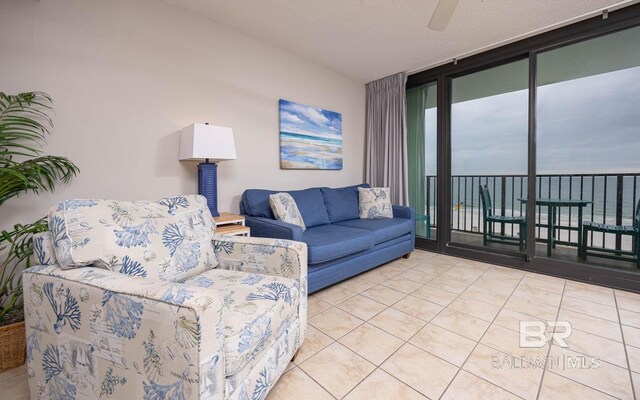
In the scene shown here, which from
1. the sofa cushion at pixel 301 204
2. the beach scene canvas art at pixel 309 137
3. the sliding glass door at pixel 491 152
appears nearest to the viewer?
the sofa cushion at pixel 301 204

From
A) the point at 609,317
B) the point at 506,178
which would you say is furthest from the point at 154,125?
the point at 506,178

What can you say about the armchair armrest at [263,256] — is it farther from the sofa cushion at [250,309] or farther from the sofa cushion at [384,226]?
the sofa cushion at [384,226]

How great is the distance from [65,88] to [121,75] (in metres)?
0.36

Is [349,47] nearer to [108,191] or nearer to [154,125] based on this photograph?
A: [154,125]

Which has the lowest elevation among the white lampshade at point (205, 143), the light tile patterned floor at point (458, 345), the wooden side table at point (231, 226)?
the light tile patterned floor at point (458, 345)

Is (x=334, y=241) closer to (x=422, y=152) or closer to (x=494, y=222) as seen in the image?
(x=422, y=152)

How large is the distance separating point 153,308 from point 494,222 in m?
4.41

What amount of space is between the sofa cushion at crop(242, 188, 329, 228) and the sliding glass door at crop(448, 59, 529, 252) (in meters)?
1.80

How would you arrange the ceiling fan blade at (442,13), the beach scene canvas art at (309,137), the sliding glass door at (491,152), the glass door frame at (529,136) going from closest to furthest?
→ the ceiling fan blade at (442,13), the glass door frame at (529,136), the beach scene canvas art at (309,137), the sliding glass door at (491,152)

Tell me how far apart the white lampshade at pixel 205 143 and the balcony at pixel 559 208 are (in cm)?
287

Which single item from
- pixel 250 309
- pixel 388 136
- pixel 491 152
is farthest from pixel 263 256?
pixel 491 152

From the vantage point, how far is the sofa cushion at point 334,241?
216cm

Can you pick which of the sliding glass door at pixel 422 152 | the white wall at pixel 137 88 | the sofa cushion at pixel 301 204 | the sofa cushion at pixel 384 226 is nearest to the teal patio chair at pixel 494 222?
the sliding glass door at pixel 422 152

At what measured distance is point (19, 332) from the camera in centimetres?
143
